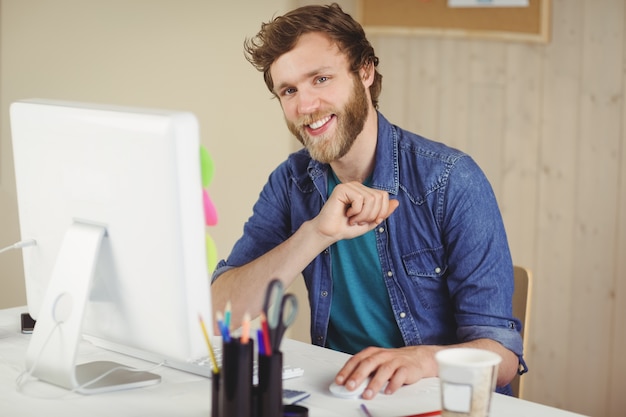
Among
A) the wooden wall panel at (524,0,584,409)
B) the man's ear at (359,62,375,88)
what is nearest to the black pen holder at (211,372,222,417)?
the man's ear at (359,62,375,88)

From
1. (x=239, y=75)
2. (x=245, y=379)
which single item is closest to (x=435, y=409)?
(x=245, y=379)

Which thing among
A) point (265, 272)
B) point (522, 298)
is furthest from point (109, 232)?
point (522, 298)

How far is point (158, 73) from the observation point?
3209 millimetres

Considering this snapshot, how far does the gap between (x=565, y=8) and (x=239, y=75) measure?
47.5 inches

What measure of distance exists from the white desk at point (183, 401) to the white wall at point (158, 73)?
62.9 inches

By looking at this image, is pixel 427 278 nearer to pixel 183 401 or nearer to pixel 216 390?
pixel 183 401

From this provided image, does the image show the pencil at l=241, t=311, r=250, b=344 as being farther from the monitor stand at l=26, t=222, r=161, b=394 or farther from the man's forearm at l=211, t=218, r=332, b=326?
the man's forearm at l=211, t=218, r=332, b=326

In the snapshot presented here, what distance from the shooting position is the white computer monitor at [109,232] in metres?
1.20

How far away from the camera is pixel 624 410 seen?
3.02 meters

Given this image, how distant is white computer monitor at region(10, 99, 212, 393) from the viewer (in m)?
1.20

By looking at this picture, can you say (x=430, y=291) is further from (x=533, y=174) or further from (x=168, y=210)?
(x=533, y=174)

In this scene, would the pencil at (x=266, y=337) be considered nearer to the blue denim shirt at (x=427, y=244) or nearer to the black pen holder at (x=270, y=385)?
the black pen holder at (x=270, y=385)

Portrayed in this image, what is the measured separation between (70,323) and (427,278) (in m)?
0.81

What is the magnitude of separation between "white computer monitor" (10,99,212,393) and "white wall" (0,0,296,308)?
60.4 inches
